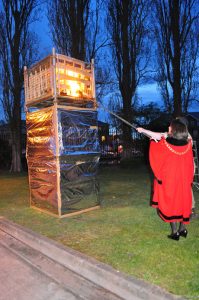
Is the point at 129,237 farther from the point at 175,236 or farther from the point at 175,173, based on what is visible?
the point at 175,173

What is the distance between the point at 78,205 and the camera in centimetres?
679

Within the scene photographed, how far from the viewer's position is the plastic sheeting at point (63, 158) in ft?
21.1

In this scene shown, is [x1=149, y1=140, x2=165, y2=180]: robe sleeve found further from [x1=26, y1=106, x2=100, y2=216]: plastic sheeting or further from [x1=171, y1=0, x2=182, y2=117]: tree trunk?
[x1=171, y1=0, x2=182, y2=117]: tree trunk

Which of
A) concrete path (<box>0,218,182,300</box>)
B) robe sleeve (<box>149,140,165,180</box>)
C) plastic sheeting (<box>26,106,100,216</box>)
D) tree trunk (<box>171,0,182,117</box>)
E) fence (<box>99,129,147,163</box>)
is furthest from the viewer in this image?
fence (<box>99,129,147,163</box>)

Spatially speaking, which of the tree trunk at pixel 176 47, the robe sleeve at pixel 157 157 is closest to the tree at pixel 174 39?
the tree trunk at pixel 176 47

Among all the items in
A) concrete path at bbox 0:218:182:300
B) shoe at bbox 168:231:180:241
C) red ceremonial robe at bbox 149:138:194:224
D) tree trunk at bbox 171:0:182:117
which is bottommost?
concrete path at bbox 0:218:182:300

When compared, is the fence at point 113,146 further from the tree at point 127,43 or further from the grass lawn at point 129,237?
the grass lawn at point 129,237

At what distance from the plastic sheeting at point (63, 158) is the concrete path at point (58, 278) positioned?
1.69 m

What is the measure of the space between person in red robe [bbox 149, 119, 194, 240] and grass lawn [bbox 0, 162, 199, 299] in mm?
482

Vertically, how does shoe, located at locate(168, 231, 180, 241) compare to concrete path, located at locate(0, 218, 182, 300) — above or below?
above

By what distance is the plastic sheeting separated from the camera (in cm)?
642

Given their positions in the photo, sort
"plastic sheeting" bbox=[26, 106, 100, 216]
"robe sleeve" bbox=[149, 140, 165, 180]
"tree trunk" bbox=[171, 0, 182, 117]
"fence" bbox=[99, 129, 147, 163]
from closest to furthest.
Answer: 1. "robe sleeve" bbox=[149, 140, 165, 180]
2. "plastic sheeting" bbox=[26, 106, 100, 216]
3. "tree trunk" bbox=[171, 0, 182, 117]
4. "fence" bbox=[99, 129, 147, 163]

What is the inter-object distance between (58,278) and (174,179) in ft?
6.96

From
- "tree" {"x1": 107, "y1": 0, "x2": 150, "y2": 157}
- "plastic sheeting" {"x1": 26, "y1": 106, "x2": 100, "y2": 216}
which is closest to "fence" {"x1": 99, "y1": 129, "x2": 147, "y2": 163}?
"tree" {"x1": 107, "y1": 0, "x2": 150, "y2": 157}
